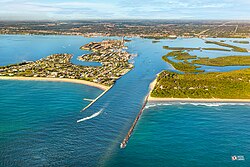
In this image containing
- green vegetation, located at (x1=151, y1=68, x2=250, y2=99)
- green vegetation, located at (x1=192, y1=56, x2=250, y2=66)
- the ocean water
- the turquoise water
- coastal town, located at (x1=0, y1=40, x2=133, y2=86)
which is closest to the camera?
the ocean water

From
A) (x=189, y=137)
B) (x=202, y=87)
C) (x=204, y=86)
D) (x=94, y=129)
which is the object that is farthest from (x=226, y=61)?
(x=94, y=129)

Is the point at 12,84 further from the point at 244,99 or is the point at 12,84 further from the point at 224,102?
the point at 244,99

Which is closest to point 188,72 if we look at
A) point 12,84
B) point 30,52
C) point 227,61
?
point 227,61

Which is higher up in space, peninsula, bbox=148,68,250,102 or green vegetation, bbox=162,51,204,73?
green vegetation, bbox=162,51,204,73

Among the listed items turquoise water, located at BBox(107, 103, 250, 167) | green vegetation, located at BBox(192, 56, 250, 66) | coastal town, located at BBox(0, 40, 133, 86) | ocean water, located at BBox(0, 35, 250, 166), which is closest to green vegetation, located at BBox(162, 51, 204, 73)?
green vegetation, located at BBox(192, 56, 250, 66)

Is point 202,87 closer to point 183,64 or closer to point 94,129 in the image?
point 183,64

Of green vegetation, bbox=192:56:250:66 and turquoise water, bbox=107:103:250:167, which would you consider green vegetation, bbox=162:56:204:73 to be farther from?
turquoise water, bbox=107:103:250:167

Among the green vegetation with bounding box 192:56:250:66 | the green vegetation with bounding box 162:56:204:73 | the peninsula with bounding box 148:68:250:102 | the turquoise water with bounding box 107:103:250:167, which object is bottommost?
the turquoise water with bounding box 107:103:250:167
